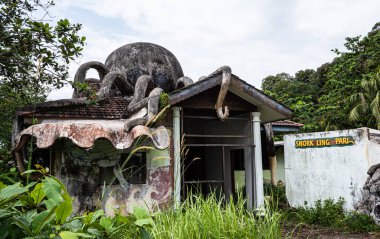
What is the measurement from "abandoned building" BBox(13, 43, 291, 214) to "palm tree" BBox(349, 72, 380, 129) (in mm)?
9049

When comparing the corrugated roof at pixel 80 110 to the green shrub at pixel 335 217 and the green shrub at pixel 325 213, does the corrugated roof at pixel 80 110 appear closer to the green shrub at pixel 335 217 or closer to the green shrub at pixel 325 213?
the green shrub at pixel 335 217

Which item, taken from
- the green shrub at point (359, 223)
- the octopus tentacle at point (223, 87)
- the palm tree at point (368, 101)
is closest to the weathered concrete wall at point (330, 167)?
the green shrub at point (359, 223)

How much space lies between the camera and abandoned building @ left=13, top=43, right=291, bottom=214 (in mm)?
6742

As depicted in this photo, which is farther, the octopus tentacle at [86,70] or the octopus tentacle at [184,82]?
the octopus tentacle at [86,70]

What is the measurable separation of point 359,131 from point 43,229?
8368mm

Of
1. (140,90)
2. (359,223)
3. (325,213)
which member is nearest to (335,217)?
(325,213)

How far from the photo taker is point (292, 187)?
34.4 ft

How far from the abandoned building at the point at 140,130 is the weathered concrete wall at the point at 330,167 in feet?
4.77

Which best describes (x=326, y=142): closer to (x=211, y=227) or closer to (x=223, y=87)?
(x=223, y=87)

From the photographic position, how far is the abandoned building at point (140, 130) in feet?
22.1

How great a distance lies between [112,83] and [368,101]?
44.5 ft

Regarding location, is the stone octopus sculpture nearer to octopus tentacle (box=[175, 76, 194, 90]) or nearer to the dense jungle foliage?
octopus tentacle (box=[175, 76, 194, 90])

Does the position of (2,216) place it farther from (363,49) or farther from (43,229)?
(363,49)

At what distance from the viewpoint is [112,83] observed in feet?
32.7
